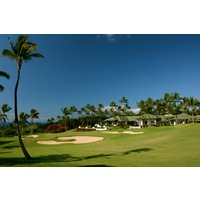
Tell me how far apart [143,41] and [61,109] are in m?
52.8

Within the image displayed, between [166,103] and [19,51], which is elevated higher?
[19,51]

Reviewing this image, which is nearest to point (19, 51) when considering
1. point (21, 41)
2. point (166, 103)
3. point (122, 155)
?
point (21, 41)

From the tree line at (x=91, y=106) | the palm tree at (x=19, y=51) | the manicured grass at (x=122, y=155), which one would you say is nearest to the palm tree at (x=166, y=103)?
the tree line at (x=91, y=106)

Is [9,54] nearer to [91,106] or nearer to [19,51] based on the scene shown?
[19,51]

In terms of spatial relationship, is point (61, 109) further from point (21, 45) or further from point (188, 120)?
point (21, 45)

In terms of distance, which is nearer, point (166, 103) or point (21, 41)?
point (21, 41)

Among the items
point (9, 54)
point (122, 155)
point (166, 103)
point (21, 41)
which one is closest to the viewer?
point (122, 155)

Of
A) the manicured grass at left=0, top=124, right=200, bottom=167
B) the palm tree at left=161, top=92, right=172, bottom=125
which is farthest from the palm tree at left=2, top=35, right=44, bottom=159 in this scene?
the palm tree at left=161, top=92, right=172, bottom=125

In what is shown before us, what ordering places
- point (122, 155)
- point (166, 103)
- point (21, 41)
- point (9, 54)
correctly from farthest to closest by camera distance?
point (166, 103) < point (9, 54) < point (21, 41) < point (122, 155)

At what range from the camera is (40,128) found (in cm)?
5950
